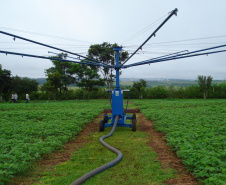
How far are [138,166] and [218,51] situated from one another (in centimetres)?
617

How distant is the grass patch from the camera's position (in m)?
4.26

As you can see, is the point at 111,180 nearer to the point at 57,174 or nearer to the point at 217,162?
the point at 57,174

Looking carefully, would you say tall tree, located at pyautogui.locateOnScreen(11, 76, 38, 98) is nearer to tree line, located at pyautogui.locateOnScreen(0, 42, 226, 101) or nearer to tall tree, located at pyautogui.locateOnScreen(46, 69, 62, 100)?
tree line, located at pyautogui.locateOnScreen(0, 42, 226, 101)

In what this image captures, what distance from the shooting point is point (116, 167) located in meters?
4.95

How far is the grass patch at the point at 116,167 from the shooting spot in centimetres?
426

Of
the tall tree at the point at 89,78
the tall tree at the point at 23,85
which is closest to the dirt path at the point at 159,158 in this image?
the tall tree at the point at 89,78

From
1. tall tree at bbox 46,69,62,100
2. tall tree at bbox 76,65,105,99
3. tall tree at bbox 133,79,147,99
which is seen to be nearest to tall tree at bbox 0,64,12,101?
tall tree at bbox 46,69,62,100

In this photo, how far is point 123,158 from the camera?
5570 millimetres

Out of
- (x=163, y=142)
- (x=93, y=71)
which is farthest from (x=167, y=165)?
(x=93, y=71)

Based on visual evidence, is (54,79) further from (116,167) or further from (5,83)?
(116,167)

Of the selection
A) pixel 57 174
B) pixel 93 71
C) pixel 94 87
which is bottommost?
pixel 57 174

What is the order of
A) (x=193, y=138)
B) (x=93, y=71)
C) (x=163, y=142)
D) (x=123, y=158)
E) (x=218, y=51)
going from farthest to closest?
(x=93, y=71) < (x=218, y=51) < (x=163, y=142) < (x=193, y=138) < (x=123, y=158)

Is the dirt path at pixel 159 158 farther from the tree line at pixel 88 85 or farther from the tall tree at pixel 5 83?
the tall tree at pixel 5 83

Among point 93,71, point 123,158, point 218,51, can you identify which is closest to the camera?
point 123,158
